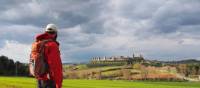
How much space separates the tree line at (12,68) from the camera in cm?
13688

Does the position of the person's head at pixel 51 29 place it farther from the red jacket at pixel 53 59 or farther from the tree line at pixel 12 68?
the tree line at pixel 12 68

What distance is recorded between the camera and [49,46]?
42.5ft

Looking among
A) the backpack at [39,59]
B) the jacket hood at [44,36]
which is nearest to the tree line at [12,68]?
the backpack at [39,59]

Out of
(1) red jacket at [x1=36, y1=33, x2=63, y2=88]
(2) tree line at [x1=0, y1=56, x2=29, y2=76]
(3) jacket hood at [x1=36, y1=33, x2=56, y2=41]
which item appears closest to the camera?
(1) red jacket at [x1=36, y1=33, x2=63, y2=88]

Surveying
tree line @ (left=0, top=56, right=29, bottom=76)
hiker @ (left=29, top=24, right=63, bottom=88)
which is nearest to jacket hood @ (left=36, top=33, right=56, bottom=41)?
hiker @ (left=29, top=24, right=63, bottom=88)

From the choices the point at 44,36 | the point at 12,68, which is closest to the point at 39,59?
the point at 44,36

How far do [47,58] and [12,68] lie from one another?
130 meters

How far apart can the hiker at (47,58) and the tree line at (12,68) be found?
12390cm

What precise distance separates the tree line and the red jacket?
124069 mm

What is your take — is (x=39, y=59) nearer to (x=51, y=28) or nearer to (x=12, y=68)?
(x=51, y=28)

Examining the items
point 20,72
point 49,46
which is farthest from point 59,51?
point 20,72

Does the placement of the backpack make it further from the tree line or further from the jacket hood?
the tree line

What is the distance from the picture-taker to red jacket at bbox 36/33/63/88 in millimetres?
12758

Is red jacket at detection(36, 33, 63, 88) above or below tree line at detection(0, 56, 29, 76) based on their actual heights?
below
